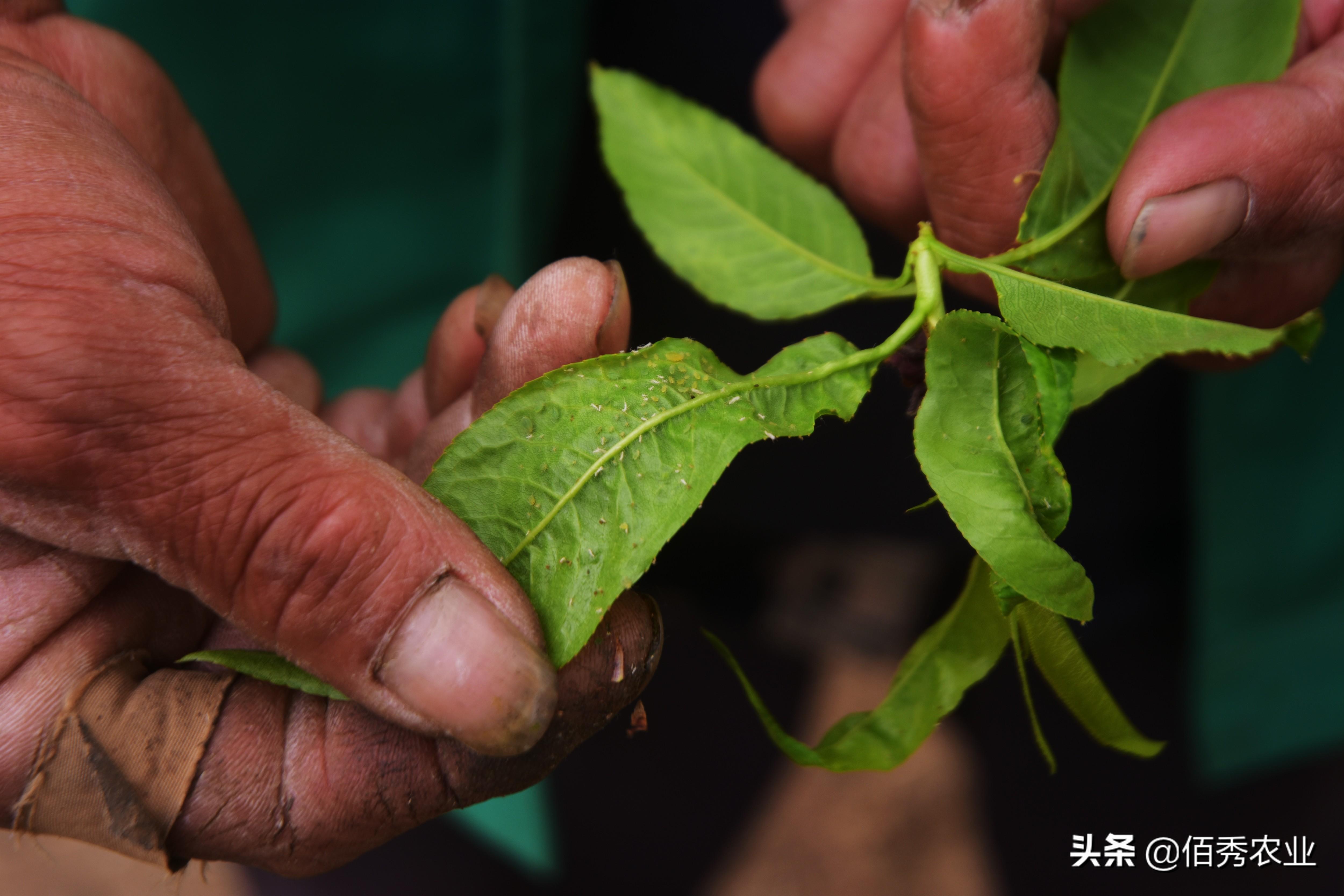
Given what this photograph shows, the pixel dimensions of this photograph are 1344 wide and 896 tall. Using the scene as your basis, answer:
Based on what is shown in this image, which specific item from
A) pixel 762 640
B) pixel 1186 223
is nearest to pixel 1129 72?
pixel 1186 223

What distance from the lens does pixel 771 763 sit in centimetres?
281

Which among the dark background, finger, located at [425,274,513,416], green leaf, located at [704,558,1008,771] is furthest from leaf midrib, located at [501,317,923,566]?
the dark background

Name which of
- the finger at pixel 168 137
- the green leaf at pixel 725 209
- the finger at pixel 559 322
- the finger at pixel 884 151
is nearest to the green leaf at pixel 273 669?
the finger at pixel 559 322

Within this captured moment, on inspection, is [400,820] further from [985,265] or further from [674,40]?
[674,40]

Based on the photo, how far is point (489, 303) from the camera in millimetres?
1118

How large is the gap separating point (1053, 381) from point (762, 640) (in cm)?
203

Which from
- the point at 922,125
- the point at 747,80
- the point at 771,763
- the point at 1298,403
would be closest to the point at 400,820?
the point at 922,125

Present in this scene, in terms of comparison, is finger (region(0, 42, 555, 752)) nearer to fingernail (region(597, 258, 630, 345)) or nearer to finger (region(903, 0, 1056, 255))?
fingernail (region(597, 258, 630, 345))

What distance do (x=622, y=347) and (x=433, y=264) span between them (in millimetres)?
977

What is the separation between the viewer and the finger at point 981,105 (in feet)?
3.34

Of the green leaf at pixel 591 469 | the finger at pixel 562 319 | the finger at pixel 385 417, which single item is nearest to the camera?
the green leaf at pixel 591 469

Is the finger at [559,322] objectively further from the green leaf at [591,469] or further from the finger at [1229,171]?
the finger at [1229,171]

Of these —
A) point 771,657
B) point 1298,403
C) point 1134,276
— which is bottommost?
point 771,657

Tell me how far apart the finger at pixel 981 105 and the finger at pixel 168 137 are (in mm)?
898
